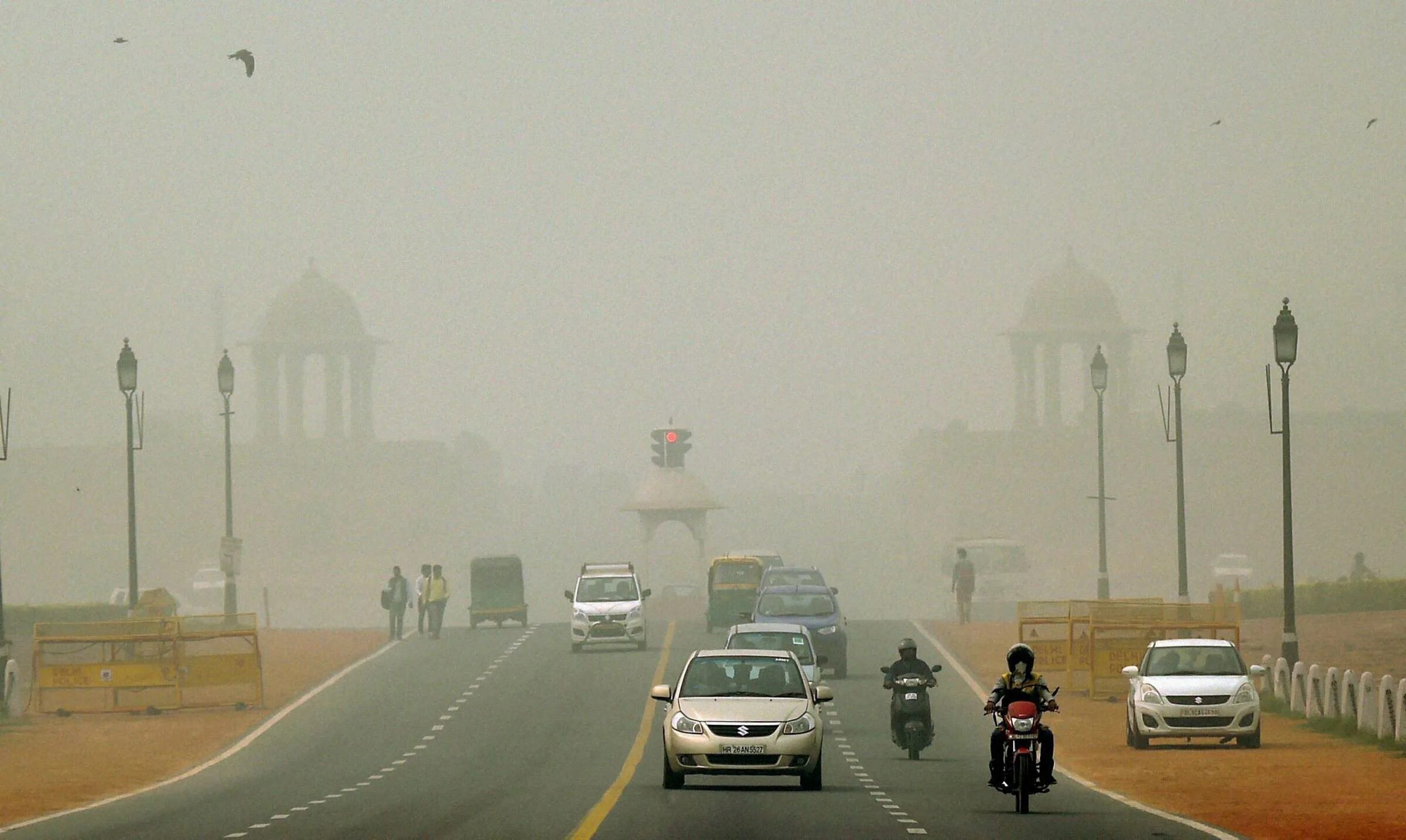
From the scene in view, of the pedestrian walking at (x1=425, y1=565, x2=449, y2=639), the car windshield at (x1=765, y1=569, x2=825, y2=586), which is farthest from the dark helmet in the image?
the pedestrian walking at (x1=425, y1=565, x2=449, y2=639)

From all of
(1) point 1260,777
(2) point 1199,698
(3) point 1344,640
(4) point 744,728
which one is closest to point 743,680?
(4) point 744,728

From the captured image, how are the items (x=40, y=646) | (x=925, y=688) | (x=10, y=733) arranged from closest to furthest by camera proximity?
(x=925, y=688) → (x=10, y=733) → (x=40, y=646)

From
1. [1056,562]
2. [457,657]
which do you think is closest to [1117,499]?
[1056,562]

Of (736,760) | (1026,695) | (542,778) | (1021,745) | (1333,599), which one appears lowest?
(542,778)

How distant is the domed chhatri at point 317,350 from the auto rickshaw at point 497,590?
6171 centimetres

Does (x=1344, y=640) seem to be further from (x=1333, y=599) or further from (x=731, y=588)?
(x=731, y=588)

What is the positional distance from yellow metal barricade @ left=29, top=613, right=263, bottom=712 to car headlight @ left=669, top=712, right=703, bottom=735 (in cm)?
1540

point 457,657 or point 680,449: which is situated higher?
point 680,449

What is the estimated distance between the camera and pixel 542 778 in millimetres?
25703

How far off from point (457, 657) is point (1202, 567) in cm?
7175

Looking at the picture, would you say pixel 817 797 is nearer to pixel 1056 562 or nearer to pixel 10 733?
pixel 10 733

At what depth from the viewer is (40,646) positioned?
119 feet

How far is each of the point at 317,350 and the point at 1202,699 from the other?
98.8 meters

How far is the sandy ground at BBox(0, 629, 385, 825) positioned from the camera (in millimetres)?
24766
